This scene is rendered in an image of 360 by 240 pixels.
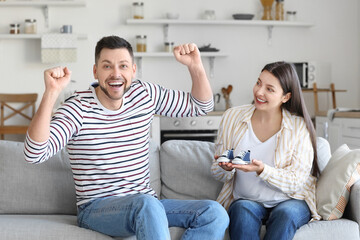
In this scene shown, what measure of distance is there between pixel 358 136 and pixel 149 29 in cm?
247

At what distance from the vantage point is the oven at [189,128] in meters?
5.00

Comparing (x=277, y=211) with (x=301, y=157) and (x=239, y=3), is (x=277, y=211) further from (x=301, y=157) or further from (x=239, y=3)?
(x=239, y=3)

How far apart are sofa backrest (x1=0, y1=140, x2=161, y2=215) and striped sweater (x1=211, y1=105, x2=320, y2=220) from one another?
709mm

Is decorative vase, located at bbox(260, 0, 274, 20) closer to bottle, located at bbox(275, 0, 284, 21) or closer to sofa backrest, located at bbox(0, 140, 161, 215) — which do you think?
bottle, located at bbox(275, 0, 284, 21)

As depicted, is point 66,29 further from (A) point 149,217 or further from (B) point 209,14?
(A) point 149,217

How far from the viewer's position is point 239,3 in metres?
5.61

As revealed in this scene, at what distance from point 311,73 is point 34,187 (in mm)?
3912

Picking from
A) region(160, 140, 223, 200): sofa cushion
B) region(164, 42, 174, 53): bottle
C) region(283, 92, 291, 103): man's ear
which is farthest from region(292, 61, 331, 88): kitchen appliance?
region(283, 92, 291, 103): man's ear

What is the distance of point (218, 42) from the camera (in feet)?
18.5

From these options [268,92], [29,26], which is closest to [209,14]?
[29,26]

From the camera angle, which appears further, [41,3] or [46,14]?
[46,14]

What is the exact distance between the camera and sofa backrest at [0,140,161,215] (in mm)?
2451

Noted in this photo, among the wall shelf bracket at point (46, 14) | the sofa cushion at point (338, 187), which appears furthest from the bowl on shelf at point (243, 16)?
the sofa cushion at point (338, 187)

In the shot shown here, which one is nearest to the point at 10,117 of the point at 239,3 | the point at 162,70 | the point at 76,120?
the point at 162,70
